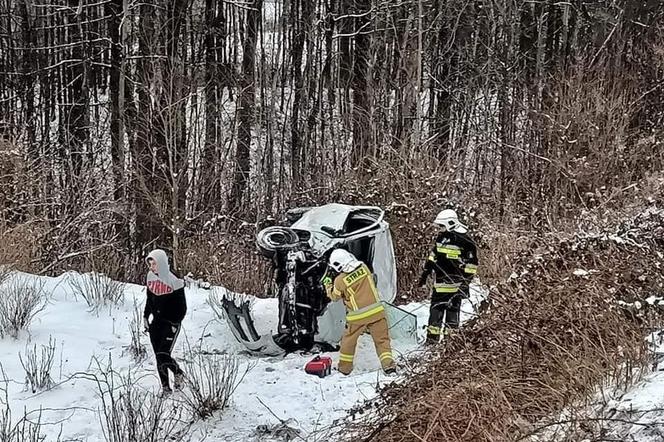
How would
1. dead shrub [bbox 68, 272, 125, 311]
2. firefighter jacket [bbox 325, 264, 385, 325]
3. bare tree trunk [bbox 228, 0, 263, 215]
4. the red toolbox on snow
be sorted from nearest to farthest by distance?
the red toolbox on snow → firefighter jacket [bbox 325, 264, 385, 325] → dead shrub [bbox 68, 272, 125, 311] → bare tree trunk [bbox 228, 0, 263, 215]

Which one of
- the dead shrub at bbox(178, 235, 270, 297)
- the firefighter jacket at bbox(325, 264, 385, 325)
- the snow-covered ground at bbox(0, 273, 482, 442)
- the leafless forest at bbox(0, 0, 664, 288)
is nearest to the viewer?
the snow-covered ground at bbox(0, 273, 482, 442)

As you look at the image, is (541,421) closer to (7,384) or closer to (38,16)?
(7,384)

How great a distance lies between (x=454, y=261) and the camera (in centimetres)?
837

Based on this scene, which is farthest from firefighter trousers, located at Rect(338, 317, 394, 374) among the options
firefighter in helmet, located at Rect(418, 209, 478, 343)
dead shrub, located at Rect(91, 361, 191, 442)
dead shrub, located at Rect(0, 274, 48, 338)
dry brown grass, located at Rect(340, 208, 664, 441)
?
dead shrub, located at Rect(0, 274, 48, 338)

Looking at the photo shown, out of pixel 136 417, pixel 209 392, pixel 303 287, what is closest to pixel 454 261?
pixel 303 287

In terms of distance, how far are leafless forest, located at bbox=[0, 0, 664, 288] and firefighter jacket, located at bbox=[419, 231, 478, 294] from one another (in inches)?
300

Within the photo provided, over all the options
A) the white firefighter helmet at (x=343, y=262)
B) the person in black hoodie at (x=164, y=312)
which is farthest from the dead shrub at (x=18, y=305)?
the white firefighter helmet at (x=343, y=262)

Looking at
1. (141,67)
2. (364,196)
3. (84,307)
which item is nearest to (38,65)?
(141,67)

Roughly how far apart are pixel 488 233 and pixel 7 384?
8052mm

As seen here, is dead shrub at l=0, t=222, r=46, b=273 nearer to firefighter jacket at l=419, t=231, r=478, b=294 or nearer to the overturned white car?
the overturned white car

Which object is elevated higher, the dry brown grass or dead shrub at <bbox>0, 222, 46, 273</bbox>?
the dry brown grass

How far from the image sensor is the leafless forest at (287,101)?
17.5 metres

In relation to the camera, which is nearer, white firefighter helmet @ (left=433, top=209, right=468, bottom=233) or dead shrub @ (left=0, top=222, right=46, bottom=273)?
white firefighter helmet @ (left=433, top=209, right=468, bottom=233)

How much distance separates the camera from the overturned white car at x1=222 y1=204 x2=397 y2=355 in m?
8.22
